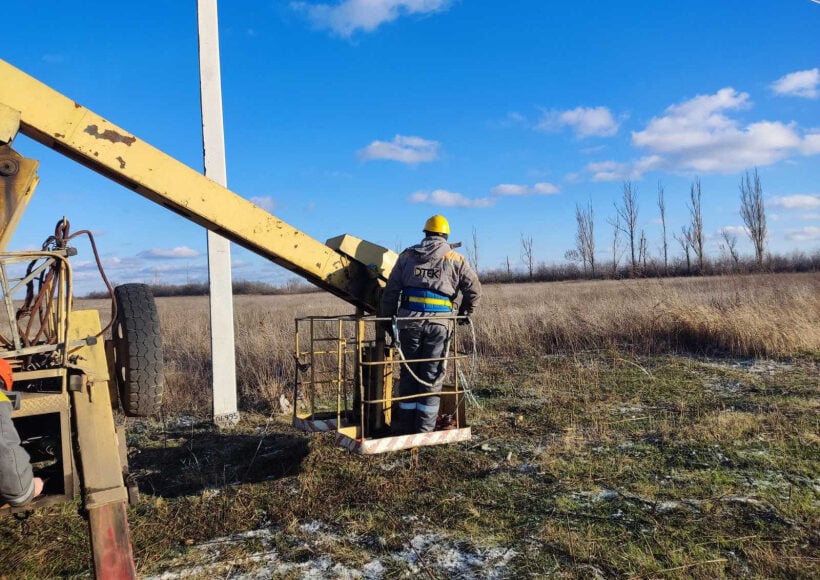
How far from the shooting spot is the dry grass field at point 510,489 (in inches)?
154

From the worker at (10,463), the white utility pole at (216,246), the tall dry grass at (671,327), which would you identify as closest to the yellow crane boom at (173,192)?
the worker at (10,463)

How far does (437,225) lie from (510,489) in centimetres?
237

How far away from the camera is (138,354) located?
14.1 ft

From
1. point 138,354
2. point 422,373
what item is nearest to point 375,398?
point 422,373

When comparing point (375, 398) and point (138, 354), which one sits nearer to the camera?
point (138, 354)

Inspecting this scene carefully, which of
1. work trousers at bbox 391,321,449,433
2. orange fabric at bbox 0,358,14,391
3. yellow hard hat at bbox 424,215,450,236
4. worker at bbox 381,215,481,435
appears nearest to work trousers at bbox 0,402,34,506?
orange fabric at bbox 0,358,14,391

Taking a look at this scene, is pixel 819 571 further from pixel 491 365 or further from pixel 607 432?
pixel 491 365

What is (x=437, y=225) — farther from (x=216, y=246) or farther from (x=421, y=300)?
(x=216, y=246)

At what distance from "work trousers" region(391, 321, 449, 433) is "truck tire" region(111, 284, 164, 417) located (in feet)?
6.49

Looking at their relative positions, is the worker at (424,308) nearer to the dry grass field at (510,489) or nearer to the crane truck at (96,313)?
the crane truck at (96,313)

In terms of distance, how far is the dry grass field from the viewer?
154 inches

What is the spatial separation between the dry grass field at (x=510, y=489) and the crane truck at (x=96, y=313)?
2.06ft

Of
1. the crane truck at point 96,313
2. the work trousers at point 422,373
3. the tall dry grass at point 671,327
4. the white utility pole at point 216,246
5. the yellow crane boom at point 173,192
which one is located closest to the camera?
the crane truck at point 96,313

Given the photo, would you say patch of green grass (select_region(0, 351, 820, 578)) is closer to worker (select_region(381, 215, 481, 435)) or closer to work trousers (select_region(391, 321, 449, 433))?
work trousers (select_region(391, 321, 449, 433))
